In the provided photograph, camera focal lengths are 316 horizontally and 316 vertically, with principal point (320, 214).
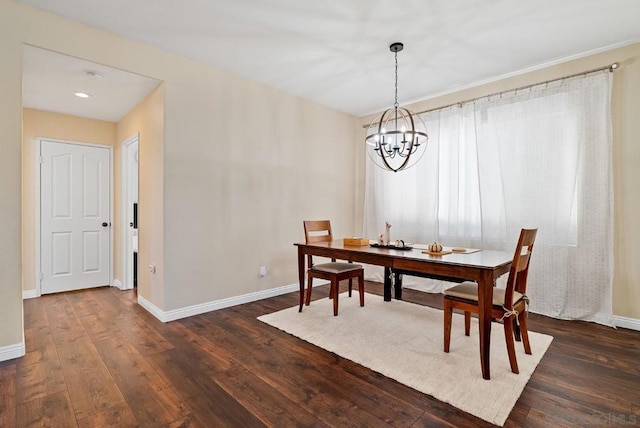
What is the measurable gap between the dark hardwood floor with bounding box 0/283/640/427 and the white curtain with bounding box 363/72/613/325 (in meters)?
0.50

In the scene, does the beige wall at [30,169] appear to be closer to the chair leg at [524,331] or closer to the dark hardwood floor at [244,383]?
the dark hardwood floor at [244,383]

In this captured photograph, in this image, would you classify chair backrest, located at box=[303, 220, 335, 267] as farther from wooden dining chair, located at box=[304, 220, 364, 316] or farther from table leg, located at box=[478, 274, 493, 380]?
table leg, located at box=[478, 274, 493, 380]

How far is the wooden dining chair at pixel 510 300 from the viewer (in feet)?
6.68

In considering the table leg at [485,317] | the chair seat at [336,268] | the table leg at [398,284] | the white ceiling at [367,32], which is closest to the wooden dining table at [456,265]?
the table leg at [485,317]

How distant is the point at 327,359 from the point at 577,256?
2654 mm

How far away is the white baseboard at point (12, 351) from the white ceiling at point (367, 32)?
8.23 ft

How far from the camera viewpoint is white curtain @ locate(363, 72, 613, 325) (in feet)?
9.80

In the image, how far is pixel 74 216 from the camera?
4238mm

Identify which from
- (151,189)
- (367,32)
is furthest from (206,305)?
(367,32)

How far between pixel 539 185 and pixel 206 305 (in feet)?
12.2

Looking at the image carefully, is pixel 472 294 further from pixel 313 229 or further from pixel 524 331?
pixel 313 229

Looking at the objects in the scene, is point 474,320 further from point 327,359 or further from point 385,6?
point 385,6

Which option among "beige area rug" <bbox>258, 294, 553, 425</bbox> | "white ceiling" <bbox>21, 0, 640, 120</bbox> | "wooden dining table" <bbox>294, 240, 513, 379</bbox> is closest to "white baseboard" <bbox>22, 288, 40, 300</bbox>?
"beige area rug" <bbox>258, 294, 553, 425</bbox>

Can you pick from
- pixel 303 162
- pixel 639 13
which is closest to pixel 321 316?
pixel 303 162
